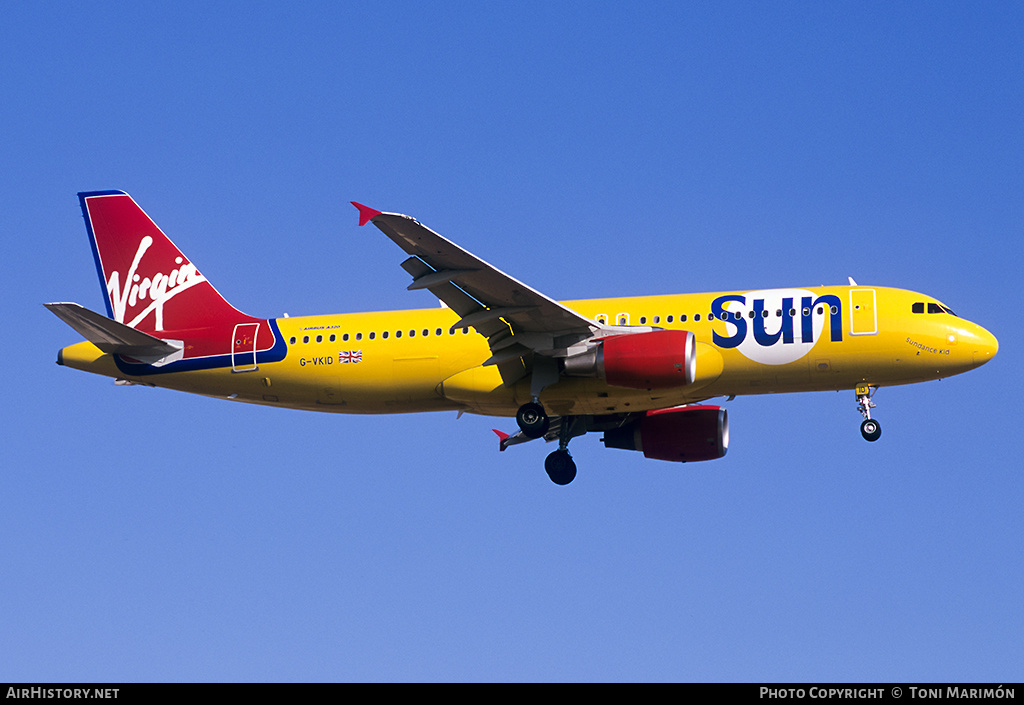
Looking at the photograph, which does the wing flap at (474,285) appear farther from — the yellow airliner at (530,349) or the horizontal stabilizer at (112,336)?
the horizontal stabilizer at (112,336)

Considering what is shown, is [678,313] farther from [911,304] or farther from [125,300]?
[125,300]

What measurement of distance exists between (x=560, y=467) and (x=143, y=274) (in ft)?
49.4

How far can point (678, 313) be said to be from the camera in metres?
36.9

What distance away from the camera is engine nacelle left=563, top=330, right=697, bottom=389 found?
114 feet

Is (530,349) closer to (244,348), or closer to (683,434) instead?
(683,434)

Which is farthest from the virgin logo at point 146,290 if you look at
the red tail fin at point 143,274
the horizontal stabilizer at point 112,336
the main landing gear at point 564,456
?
the main landing gear at point 564,456

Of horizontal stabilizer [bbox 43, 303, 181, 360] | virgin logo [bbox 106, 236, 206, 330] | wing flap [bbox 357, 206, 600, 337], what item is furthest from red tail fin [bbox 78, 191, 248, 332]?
wing flap [bbox 357, 206, 600, 337]

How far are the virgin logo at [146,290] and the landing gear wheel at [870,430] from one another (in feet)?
69.8

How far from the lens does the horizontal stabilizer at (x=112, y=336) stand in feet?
119

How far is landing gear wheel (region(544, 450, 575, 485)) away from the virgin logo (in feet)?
42.1
